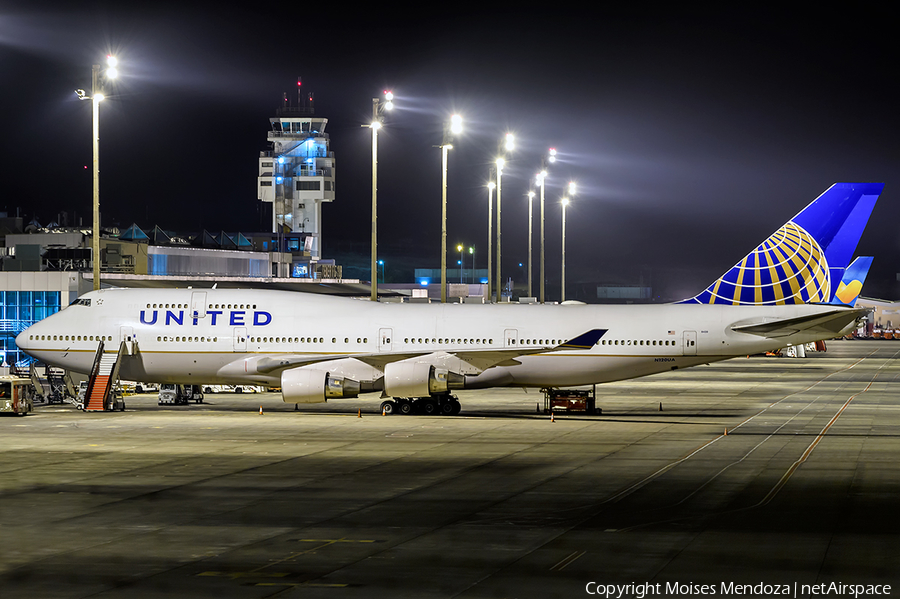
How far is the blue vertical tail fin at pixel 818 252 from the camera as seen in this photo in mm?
44250

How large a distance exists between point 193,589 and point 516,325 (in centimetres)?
2963

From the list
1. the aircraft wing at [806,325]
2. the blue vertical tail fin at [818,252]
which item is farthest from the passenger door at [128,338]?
the blue vertical tail fin at [818,252]

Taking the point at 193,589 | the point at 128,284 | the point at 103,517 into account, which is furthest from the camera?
the point at 128,284

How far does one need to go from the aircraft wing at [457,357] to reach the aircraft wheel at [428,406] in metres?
2.03

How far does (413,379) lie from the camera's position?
137ft

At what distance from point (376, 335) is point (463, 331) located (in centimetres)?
363

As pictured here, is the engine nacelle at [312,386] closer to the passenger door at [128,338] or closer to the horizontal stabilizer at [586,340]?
the passenger door at [128,338]

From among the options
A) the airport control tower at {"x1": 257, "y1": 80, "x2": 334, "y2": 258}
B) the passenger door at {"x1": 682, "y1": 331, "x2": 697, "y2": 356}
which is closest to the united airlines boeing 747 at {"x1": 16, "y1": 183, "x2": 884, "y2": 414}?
the passenger door at {"x1": 682, "y1": 331, "x2": 697, "y2": 356}

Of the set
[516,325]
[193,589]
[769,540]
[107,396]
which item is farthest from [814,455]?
[107,396]

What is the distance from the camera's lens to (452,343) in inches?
1721

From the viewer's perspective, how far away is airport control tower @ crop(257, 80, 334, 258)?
6024 inches

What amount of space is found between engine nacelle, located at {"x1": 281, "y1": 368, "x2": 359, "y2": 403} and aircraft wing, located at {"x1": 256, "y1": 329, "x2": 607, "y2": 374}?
1252 millimetres

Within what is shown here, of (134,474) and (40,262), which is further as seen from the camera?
(40,262)

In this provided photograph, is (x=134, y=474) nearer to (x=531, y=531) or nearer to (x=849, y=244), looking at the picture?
(x=531, y=531)
